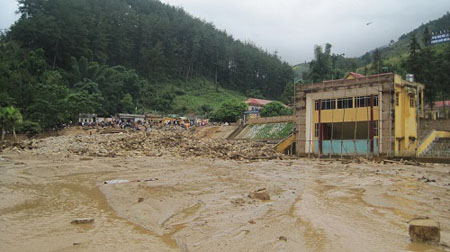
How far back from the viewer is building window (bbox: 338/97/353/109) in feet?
92.8

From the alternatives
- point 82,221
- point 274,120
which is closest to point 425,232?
point 82,221

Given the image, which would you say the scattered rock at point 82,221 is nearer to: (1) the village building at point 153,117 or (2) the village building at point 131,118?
(2) the village building at point 131,118

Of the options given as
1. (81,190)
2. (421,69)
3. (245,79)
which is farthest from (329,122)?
(245,79)

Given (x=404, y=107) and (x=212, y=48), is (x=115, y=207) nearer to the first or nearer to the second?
(x=404, y=107)

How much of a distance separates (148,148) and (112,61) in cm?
6127

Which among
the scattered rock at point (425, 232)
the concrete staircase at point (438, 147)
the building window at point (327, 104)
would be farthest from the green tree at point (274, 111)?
the scattered rock at point (425, 232)

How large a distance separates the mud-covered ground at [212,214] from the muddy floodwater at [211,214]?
0.05 ft

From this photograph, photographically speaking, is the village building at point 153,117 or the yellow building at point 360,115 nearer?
the yellow building at point 360,115

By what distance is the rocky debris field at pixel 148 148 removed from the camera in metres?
24.0

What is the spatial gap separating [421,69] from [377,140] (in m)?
18.5

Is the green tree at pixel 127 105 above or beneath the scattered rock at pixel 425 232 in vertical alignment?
above

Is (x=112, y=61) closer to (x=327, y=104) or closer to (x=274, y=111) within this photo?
(x=274, y=111)

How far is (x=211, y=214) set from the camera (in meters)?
7.10

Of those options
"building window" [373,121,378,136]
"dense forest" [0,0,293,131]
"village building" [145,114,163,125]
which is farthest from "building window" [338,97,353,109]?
"village building" [145,114,163,125]
